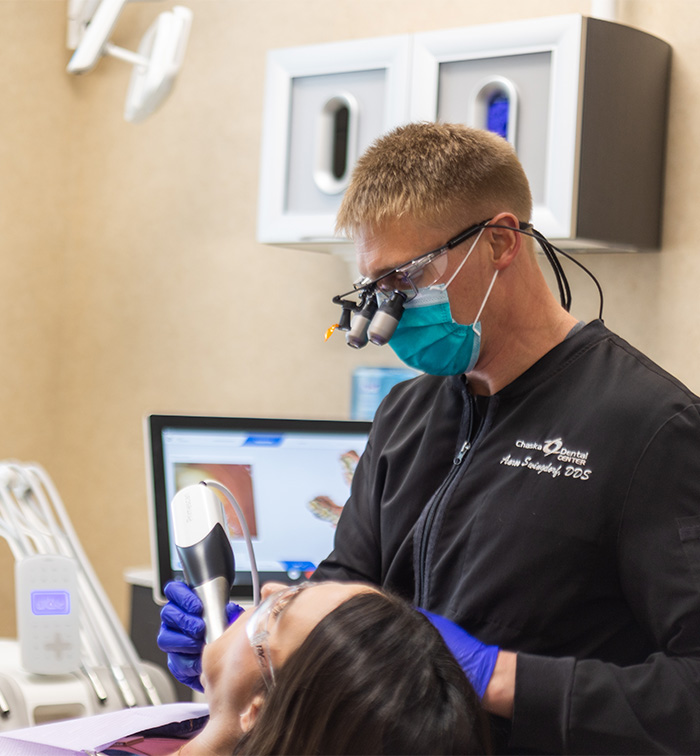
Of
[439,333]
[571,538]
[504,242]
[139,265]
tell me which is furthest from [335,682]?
[139,265]

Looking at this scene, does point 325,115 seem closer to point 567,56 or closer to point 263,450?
point 567,56

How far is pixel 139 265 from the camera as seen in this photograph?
9.66ft

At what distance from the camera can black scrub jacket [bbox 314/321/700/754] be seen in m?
1.07

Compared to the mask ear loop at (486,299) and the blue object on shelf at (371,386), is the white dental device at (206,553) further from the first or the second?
the blue object on shelf at (371,386)

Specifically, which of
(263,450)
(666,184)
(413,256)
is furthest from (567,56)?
(263,450)

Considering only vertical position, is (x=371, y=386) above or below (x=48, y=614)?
above

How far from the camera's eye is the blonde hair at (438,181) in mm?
1282

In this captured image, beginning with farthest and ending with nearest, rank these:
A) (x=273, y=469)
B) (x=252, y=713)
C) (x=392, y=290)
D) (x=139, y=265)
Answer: (x=139, y=265), (x=273, y=469), (x=392, y=290), (x=252, y=713)

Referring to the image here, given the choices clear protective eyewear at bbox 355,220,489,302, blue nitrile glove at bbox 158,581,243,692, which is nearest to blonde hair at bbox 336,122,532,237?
clear protective eyewear at bbox 355,220,489,302

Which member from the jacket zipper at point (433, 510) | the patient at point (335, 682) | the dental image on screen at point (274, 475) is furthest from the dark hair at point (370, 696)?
the dental image on screen at point (274, 475)

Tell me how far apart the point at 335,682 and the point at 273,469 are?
3.39 feet

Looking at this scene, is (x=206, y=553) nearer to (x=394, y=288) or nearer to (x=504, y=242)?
(x=394, y=288)

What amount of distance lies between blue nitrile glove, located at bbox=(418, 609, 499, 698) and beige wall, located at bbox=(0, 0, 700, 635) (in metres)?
1.46

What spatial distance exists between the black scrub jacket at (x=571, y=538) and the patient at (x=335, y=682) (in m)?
0.12
